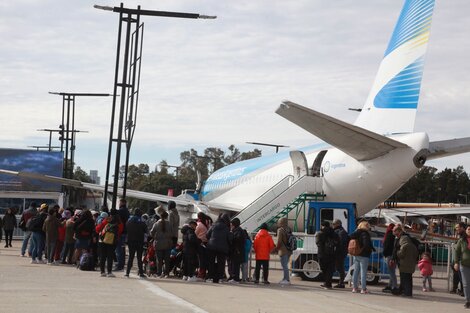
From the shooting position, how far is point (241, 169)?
39969 mm

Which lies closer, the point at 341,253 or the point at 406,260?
the point at 406,260

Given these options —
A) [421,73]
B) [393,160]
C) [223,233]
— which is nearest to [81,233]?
[223,233]

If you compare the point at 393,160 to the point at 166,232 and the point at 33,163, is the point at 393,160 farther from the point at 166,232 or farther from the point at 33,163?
the point at 33,163

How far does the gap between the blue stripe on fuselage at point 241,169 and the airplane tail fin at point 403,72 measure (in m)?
3.81

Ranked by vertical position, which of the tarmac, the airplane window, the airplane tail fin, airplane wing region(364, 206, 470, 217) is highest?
the airplane tail fin

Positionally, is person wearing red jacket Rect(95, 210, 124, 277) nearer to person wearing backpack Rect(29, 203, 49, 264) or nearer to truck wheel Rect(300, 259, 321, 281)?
person wearing backpack Rect(29, 203, 49, 264)

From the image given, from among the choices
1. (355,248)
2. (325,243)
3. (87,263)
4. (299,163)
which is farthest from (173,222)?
(299,163)

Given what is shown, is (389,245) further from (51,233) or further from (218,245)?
(51,233)

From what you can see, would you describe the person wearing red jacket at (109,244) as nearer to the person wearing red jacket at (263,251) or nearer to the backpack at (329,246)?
the person wearing red jacket at (263,251)

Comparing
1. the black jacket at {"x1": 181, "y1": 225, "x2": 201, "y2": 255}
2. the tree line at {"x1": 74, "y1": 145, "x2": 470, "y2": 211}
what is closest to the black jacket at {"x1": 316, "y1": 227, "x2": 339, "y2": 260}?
the black jacket at {"x1": 181, "y1": 225, "x2": 201, "y2": 255}

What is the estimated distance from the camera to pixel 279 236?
63.7ft

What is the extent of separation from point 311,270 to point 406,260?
3.61m

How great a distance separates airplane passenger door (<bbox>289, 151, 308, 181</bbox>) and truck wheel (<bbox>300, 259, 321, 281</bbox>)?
812 cm

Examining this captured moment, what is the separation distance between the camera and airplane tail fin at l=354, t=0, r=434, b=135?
24.9 meters
